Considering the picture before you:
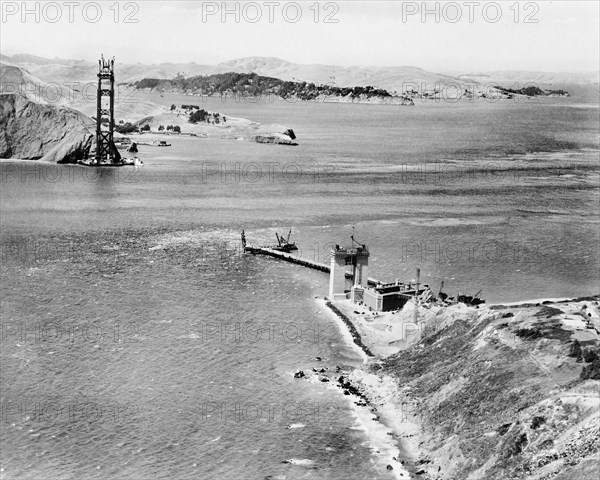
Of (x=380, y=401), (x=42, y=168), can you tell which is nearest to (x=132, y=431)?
(x=380, y=401)

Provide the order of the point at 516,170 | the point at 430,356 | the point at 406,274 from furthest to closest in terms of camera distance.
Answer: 1. the point at 516,170
2. the point at 406,274
3. the point at 430,356

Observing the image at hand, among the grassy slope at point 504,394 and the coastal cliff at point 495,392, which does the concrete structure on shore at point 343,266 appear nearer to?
the coastal cliff at point 495,392

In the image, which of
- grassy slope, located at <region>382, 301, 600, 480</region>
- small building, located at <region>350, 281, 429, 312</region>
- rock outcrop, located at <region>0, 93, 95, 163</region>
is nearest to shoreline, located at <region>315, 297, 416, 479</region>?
grassy slope, located at <region>382, 301, 600, 480</region>

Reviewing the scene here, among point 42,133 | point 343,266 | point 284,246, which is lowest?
point 284,246

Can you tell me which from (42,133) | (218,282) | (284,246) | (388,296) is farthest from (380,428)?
(42,133)

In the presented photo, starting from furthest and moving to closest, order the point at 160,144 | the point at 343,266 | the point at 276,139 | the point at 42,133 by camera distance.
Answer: the point at 276,139 → the point at 160,144 → the point at 42,133 → the point at 343,266

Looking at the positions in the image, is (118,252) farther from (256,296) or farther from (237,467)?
(237,467)

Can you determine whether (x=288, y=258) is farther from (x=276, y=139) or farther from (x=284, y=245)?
(x=276, y=139)
